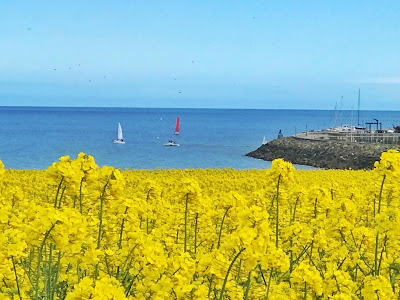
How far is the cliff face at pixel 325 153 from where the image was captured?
41.7 metres

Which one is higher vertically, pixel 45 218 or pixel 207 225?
pixel 45 218

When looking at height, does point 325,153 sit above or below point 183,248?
below

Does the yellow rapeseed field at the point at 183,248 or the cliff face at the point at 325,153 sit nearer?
the yellow rapeseed field at the point at 183,248

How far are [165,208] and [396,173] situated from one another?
3.18 m

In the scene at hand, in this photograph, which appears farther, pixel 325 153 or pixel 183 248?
pixel 325 153

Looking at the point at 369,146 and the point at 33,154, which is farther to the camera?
the point at 33,154

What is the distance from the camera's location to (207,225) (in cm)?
772

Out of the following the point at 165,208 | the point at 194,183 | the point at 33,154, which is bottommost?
the point at 33,154

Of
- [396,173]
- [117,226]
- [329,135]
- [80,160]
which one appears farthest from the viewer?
[329,135]

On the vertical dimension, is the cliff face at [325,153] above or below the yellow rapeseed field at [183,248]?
below

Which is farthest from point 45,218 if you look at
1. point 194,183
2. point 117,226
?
point 117,226

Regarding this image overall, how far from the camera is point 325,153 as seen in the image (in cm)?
4531

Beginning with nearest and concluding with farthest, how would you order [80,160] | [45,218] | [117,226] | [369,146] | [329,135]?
[45,218] < [80,160] < [117,226] < [369,146] < [329,135]

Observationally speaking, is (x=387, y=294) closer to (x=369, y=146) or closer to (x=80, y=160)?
(x=80, y=160)
